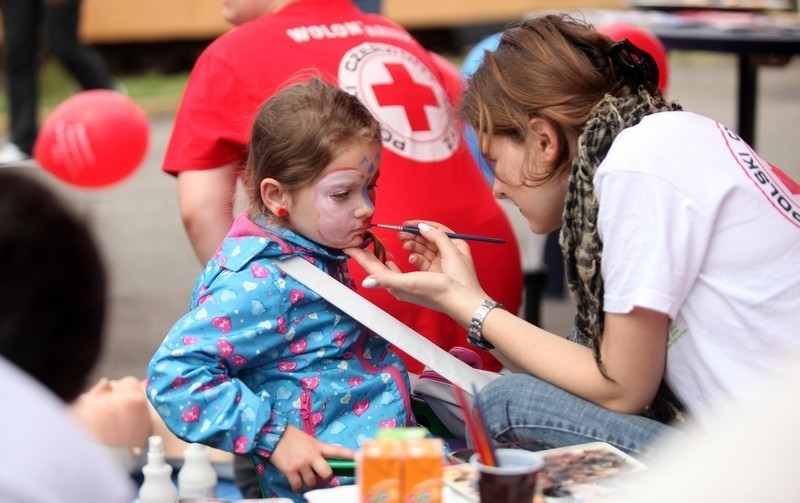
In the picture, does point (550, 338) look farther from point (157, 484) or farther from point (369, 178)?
point (157, 484)

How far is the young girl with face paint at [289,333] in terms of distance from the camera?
2.22 m

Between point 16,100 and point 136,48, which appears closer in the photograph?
point 16,100

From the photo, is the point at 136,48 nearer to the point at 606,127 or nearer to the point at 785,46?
the point at 785,46

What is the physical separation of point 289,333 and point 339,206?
267 mm

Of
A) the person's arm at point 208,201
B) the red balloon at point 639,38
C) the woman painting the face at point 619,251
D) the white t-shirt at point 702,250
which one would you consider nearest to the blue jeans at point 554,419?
the woman painting the face at point 619,251

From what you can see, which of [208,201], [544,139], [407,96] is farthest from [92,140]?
[544,139]

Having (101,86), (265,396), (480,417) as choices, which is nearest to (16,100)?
(101,86)

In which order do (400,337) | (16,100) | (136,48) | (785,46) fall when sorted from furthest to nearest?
(136,48) → (16,100) → (785,46) → (400,337)

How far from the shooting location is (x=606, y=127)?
2215 millimetres

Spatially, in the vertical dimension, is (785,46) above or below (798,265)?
below

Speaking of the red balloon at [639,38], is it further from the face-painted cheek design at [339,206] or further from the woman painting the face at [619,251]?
the face-painted cheek design at [339,206]

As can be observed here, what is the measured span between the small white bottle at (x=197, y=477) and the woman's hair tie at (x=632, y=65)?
3.68ft

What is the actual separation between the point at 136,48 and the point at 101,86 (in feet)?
16.5

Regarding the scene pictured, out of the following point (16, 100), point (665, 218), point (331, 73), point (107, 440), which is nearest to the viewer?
point (665, 218)
